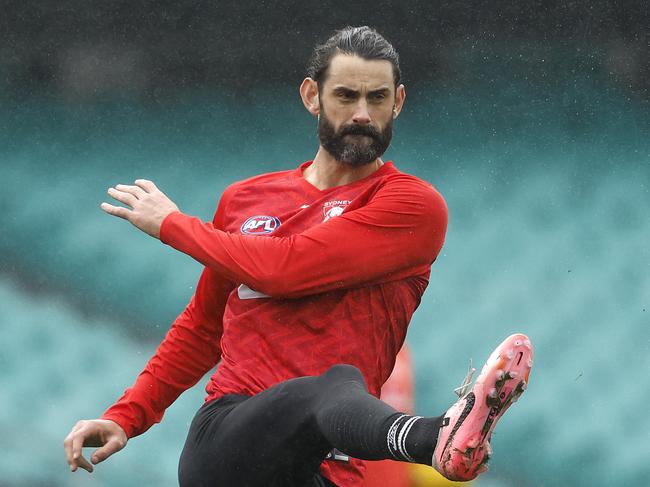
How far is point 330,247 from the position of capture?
3.65 metres

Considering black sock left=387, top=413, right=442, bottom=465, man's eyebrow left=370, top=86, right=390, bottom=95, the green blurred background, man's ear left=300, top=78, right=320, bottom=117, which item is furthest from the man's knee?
the green blurred background

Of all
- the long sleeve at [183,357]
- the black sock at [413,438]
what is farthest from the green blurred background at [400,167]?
the black sock at [413,438]

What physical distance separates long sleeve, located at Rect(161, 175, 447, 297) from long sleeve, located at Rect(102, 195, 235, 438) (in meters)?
→ 0.43

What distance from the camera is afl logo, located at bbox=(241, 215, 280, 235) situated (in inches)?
153

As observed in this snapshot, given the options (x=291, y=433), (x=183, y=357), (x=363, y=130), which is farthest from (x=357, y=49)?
(x=291, y=433)

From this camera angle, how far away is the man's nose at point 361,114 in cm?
389

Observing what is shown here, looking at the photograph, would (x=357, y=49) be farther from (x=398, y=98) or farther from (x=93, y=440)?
(x=93, y=440)

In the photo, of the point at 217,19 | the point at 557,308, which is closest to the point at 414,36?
the point at 217,19

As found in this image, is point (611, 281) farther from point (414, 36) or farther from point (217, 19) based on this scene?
point (217, 19)

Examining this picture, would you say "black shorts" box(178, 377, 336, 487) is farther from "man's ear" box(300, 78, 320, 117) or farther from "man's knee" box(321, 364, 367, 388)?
"man's ear" box(300, 78, 320, 117)

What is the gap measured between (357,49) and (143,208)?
0.74 m

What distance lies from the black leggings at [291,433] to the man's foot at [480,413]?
65 millimetres

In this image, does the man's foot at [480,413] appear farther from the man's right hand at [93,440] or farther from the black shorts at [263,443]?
the man's right hand at [93,440]

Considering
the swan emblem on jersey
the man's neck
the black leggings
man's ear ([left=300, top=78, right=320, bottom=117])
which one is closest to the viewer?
the black leggings
